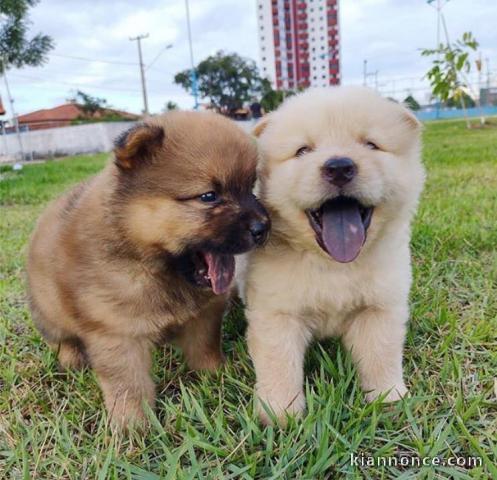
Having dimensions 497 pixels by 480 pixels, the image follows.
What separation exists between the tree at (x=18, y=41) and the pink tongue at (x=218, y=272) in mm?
15516

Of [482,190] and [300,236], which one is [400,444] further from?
[482,190]

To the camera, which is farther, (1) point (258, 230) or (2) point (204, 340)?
(2) point (204, 340)

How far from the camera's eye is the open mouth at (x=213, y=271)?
1860mm

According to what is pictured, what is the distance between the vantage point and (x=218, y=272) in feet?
6.12

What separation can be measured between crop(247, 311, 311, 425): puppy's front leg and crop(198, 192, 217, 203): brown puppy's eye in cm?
46

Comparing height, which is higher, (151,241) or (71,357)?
(151,241)

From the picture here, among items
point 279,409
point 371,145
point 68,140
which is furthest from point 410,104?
point 68,140

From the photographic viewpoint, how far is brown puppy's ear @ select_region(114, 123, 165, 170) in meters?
1.74

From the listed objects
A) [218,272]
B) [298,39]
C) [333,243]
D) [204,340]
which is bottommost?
[204,340]

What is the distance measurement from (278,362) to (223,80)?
41.4m

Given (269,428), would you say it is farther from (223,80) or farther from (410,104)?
(223,80)

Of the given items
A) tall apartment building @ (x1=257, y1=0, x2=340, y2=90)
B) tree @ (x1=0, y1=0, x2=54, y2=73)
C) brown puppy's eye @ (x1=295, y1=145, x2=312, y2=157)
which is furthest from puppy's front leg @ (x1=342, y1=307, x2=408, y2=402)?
tall apartment building @ (x1=257, y1=0, x2=340, y2=90)

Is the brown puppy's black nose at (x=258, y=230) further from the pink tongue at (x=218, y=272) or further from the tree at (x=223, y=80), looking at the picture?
the tree at (x=223, y=80)

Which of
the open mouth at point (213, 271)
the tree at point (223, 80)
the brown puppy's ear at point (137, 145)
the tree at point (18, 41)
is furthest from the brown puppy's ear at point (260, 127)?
the tree at point (223, 80)
